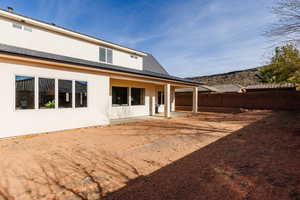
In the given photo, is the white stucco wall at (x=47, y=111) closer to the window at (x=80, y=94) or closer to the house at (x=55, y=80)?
the house at (x=55, y=80)

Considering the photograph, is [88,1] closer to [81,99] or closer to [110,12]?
[110,12]

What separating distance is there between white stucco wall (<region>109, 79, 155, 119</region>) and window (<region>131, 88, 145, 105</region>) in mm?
294

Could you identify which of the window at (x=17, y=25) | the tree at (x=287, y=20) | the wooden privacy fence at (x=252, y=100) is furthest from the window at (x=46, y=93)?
the wooden privacy fence at (x=252, y=100)

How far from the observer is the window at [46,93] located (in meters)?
6.42

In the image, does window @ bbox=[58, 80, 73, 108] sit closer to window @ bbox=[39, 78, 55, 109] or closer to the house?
the house

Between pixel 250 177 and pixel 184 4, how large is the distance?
10486mm

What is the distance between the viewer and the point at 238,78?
31562mm

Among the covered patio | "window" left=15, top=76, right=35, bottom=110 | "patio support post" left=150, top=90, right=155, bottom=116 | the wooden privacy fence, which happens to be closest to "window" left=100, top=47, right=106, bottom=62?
the covered patio

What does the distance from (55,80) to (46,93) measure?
0.68m

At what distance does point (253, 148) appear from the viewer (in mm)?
4797

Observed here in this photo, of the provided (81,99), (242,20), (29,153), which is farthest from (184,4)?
(29,153)

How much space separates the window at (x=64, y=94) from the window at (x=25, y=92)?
991 mm

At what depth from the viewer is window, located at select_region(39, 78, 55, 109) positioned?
6.42 m

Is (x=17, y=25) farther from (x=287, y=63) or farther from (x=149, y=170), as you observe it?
(x=287, y=63)
